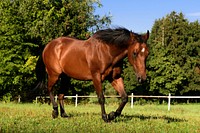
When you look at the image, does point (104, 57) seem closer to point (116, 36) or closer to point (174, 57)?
point (116, 36)

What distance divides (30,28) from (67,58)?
3269cm

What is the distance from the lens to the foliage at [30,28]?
37.0 metres

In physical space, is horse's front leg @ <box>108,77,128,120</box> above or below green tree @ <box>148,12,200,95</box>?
below

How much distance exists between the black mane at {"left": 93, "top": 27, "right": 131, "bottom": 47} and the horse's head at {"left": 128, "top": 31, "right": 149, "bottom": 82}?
13.6 inches

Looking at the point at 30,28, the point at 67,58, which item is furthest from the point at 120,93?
the point at 30,28

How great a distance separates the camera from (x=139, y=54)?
972 centimetres

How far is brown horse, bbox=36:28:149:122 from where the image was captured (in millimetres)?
9832

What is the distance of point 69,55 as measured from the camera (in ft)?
37.6

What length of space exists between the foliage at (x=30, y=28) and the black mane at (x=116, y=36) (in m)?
25.9

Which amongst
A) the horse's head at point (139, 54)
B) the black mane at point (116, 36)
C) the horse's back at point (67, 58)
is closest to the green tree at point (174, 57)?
the horse's back at point (67, 58)

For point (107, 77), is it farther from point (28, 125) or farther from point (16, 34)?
Result: point (16, 34)

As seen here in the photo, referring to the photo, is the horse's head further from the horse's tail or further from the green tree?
the green tree

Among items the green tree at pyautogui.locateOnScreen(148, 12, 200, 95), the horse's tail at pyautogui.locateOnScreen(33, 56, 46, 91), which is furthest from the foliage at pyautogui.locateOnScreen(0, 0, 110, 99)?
the horse's tail at pyautogui.locateOnScreen(33, 56, 46, 91)

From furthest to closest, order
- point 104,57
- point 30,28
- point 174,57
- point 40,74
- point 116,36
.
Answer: point 174,57 < point 30,28 < point 40,74 < point 116,36 < point 104,57
